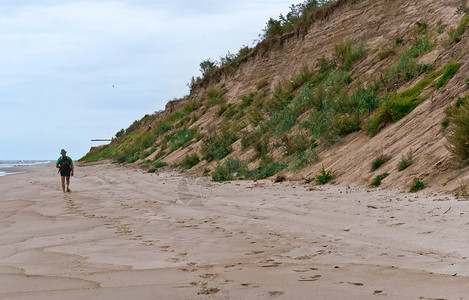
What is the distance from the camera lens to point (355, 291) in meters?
2.99

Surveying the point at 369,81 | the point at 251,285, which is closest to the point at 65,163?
the point at 369,81

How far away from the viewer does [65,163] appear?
49.3ft

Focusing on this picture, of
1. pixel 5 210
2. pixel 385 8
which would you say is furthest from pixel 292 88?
pixel 5 210

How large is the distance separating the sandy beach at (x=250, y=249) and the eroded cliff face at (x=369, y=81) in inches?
44.3

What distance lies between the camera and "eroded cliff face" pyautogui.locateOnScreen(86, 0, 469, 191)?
8859 mm

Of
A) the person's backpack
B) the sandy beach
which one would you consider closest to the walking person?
the person's backpack

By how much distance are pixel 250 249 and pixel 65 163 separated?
11.9 metres

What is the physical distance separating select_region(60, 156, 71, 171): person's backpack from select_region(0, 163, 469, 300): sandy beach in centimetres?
590

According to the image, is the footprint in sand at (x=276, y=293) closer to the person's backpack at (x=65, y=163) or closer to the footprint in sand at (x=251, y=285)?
the footprint in sand at (x=251, y=285)

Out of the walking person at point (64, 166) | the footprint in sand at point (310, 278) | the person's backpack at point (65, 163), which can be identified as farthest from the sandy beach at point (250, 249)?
the person's backpack at point (65, 163)

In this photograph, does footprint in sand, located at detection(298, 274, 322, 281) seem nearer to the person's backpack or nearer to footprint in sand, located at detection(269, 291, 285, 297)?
footprint in sand, located at detection(269, 291, 285, 297)

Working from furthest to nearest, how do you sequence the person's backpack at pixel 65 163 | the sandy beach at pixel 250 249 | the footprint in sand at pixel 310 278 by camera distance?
the person's backpack at pixel 65 163
the footprint in sand at pixel 310 278
the sandy beach at pixel 250 249

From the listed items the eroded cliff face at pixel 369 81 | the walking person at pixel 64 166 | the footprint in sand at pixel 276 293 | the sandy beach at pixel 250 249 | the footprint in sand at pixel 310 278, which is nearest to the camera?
the footprint in sand at pixel 276 293

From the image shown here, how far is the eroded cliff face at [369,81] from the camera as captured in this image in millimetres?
8859
